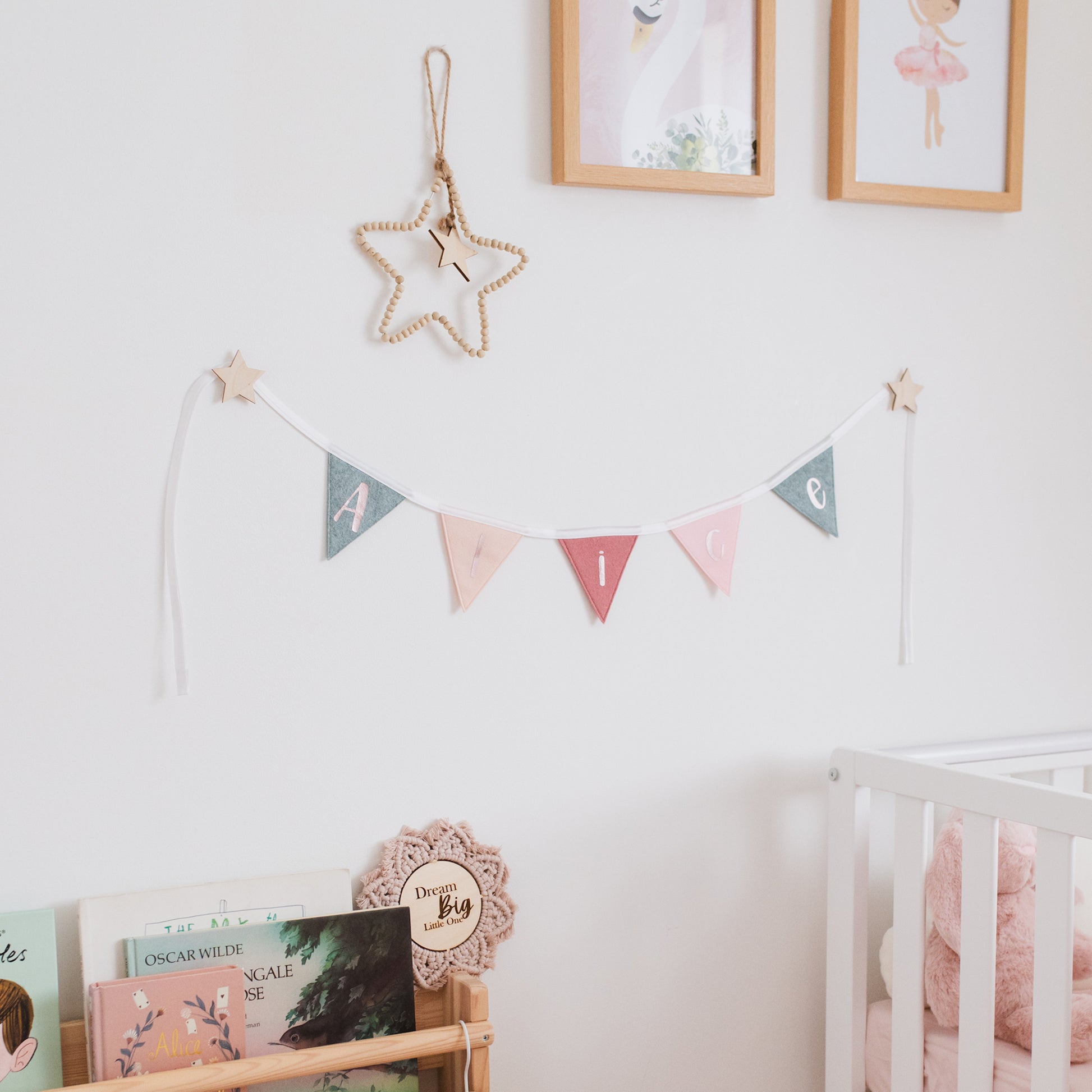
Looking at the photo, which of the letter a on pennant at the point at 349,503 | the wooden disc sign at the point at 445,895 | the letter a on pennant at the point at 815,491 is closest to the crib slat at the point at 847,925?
the letter a on pennant at the point at 815,491

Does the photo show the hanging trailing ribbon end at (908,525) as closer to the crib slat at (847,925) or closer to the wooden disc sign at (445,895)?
the crib slat at (847,925)

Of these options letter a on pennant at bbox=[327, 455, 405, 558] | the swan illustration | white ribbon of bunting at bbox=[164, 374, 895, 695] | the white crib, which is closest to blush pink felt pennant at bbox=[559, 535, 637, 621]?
white ribbon of bunting at bbox=[164, 374, 895, 695]

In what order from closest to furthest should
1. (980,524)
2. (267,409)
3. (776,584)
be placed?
(267,409)
(776,584)
(980,524)

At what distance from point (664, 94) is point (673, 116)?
28 millimetres

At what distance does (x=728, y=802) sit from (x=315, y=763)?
0.55 m

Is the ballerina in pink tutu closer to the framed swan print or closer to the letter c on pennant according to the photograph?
the framed swan print

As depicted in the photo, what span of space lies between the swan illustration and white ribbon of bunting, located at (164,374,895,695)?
1.27 ft

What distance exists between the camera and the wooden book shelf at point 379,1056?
107 cm

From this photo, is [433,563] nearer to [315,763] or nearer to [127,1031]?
[315,763]

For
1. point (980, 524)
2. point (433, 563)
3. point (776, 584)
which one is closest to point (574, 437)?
point (433, 563)

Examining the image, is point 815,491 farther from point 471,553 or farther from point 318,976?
point 318,976

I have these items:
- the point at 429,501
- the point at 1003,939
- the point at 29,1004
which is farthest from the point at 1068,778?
the point at 29,1004

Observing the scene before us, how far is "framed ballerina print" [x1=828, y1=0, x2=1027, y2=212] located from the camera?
57.1 inches

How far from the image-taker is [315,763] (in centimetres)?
126
